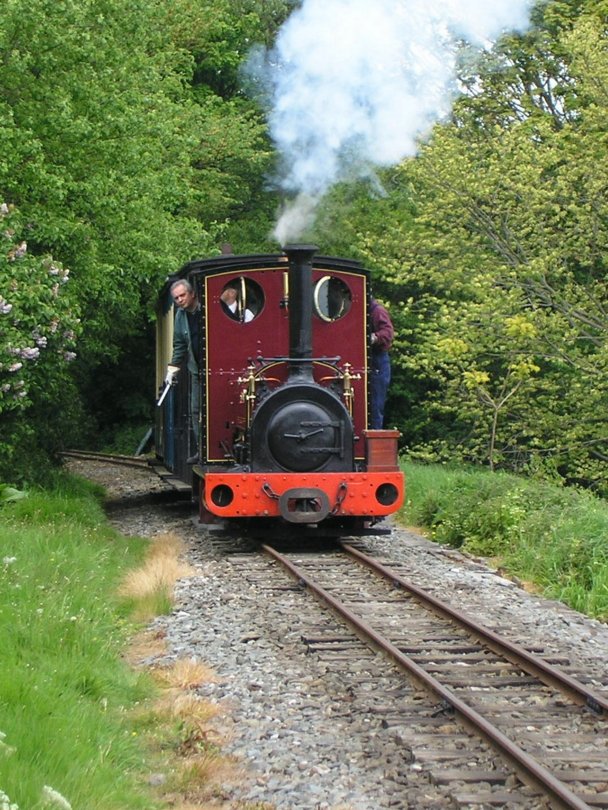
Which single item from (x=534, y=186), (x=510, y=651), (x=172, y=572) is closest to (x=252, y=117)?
(x=534, y=186)

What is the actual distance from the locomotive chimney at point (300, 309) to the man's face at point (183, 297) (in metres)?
1.08

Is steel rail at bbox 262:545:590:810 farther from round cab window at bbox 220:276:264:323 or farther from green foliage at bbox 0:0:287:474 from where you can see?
green foliage at bbox 0:0:287:474

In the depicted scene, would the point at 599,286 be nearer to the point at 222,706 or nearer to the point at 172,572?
the point at 172,572

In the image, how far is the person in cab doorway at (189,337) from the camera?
37.8 ft

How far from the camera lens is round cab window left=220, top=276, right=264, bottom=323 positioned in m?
11.5

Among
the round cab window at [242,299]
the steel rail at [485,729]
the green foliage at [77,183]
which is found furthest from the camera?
the green foliage at [77,183]

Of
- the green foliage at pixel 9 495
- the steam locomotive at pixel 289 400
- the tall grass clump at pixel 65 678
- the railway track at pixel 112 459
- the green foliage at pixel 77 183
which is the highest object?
the green foliage at pixel 77 183

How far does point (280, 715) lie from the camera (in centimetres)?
596

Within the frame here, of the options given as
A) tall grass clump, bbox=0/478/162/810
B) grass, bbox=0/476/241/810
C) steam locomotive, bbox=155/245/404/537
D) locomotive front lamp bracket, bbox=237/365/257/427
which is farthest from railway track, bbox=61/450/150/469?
grass, bbox=0/476/241/810

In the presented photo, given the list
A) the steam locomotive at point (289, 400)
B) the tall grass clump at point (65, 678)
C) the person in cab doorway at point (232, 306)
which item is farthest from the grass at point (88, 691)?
the person in cab doorway at point (232, 306)

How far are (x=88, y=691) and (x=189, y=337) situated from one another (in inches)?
244

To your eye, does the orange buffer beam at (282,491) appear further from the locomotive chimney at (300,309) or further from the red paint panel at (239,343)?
the locomotive chimney at (300,309)

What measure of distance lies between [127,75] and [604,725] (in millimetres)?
11654

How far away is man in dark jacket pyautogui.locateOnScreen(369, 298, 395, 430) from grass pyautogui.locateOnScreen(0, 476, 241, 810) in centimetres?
346
